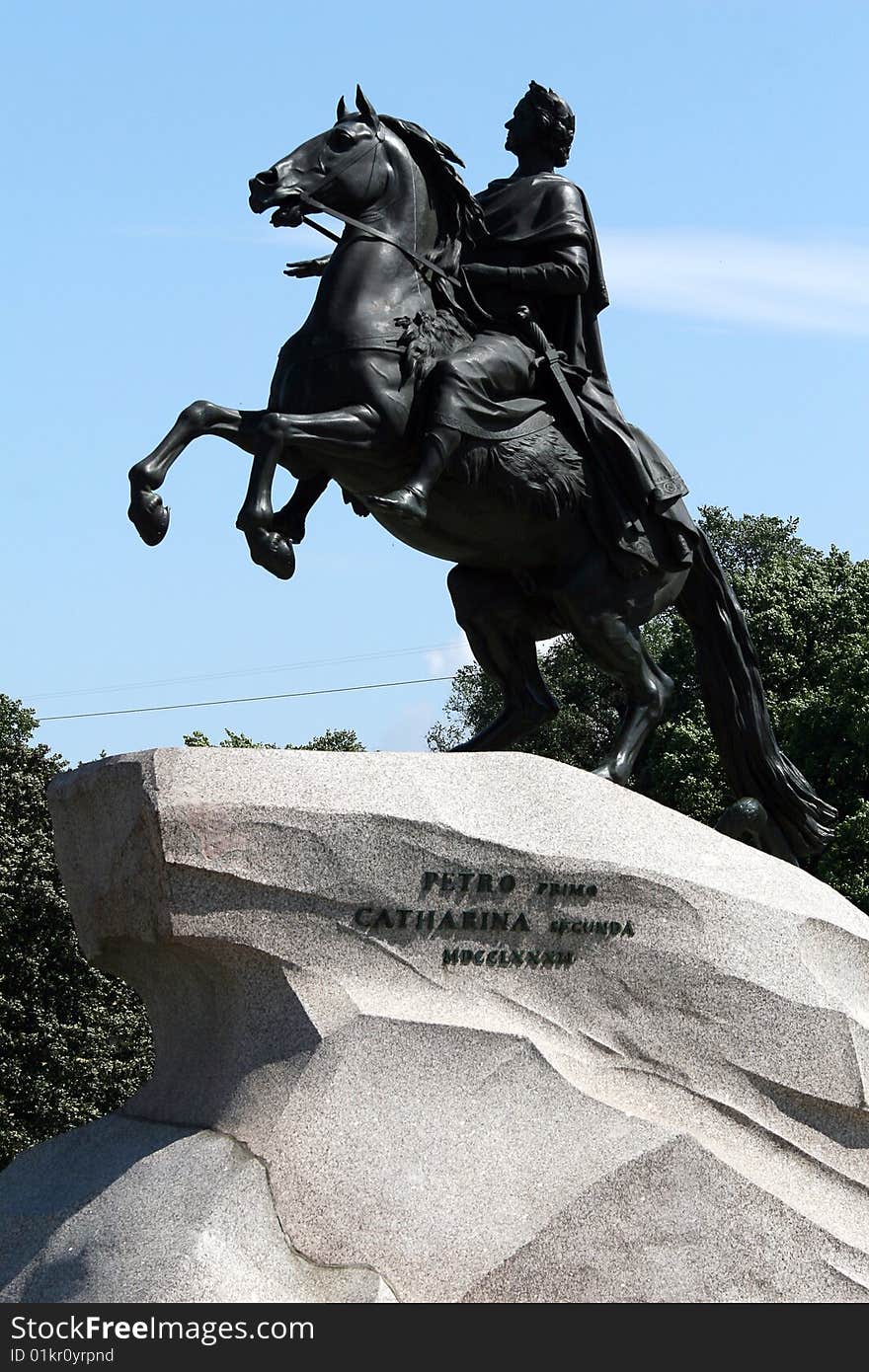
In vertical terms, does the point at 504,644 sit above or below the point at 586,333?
below

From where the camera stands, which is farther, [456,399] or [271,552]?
[456,399]

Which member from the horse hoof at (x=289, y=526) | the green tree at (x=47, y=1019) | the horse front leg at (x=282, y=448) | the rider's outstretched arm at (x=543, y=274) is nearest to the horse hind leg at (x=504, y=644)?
the horse hoof at (x=289, y=526)

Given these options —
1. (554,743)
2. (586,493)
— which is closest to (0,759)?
(554,743)

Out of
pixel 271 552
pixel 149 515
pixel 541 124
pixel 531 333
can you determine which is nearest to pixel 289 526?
pixel 271 552

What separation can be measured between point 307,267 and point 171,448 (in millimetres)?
1863

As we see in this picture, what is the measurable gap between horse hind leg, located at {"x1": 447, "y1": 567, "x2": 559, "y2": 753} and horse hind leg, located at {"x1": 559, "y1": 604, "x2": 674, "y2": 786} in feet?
0.98

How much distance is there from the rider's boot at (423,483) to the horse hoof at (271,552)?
47 cm

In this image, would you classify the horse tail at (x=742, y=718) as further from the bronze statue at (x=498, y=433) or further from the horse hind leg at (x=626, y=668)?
the horse hind leg at (x=626, y=668)

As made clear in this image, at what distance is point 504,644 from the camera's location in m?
9.99

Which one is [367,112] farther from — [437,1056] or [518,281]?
[437,1056]

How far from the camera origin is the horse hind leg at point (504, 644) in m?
9.96

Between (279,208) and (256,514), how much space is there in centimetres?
176

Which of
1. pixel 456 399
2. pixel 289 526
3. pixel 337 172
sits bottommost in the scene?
pixel 289 526

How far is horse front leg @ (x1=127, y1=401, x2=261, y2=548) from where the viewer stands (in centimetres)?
816
